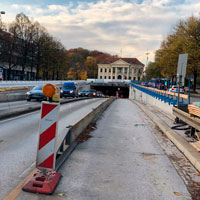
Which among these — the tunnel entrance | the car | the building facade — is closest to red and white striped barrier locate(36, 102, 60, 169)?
the car

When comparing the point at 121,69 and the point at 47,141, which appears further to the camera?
the point at 121,69

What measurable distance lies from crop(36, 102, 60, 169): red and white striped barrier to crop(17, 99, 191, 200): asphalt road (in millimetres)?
496

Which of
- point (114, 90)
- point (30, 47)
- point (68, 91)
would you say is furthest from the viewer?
point (114, 90)

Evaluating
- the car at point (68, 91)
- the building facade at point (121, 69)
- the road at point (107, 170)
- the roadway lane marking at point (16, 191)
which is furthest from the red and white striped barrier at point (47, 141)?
the building facade at point (121, 69)

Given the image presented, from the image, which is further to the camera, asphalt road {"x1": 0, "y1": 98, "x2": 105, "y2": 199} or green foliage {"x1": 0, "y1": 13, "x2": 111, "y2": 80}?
green foliage {"x1": 0, "y1": 13, "x2": 111, "y2": 80}

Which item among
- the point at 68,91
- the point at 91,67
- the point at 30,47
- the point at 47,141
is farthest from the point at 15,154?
the point at 91,67

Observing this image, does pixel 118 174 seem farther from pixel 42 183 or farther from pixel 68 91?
pixel 68 91

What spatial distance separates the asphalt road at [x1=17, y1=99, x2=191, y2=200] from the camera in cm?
432

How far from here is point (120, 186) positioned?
468cm

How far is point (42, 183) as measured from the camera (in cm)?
437

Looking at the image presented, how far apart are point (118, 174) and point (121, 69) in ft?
435

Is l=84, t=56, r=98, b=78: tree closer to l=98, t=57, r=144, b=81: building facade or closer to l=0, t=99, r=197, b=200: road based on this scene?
l=98, t=57, r=144, b=81: building facade

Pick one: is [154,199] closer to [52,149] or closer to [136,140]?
[52,149]

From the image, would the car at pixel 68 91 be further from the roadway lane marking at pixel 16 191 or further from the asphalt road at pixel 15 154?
the roadway lane marking at pixel 16 191
